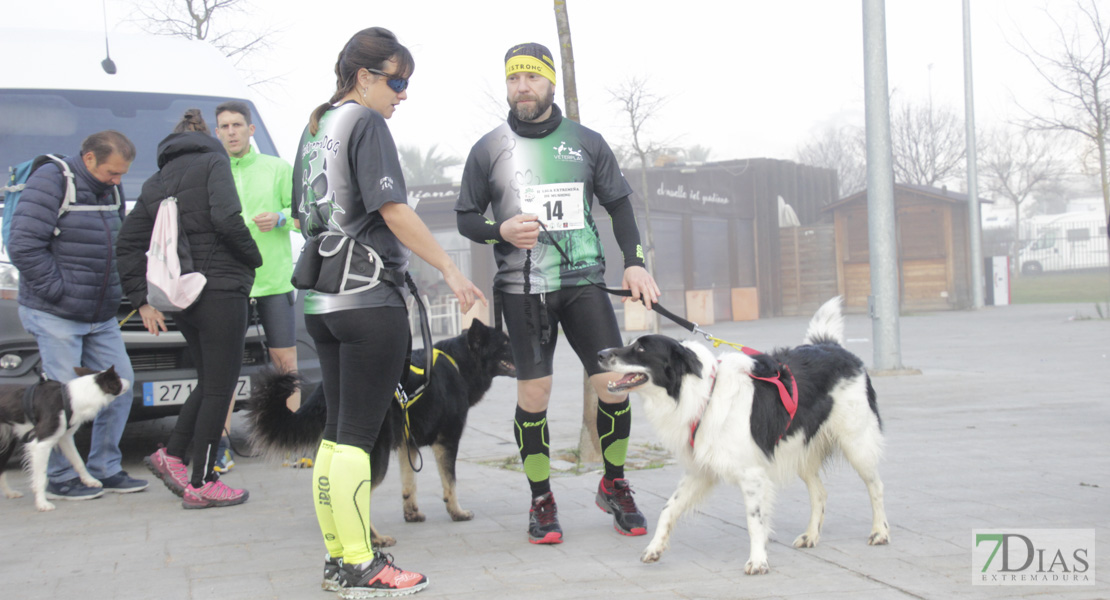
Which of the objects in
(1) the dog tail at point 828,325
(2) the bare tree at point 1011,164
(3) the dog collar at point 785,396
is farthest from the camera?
(2) the bare tree at point 1011,164

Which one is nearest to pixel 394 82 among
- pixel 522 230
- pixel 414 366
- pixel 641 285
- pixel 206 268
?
pixel 522 230

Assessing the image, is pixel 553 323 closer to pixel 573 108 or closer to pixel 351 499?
pixel 351 499

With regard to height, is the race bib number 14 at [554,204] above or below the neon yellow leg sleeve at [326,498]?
above

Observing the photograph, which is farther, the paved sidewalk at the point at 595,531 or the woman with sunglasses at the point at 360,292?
the paved sidewalk at the point at 595,531

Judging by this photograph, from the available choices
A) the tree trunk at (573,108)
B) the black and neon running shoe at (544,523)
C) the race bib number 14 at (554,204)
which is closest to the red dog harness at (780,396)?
the black and neon running shoe at (544,523)

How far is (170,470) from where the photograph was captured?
4973 millimetres

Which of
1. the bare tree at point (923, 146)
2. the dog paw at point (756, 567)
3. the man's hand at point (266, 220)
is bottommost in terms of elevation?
the dog paw at point (756, 567)

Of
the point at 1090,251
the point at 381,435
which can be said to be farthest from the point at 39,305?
the point at 1090,251

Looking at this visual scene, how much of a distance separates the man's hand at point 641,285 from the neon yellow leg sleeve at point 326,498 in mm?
1447

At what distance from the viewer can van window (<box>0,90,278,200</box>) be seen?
614 cm

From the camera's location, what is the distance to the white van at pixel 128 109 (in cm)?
563

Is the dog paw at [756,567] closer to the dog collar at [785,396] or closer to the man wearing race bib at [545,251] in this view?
the dog collar at [785,396]

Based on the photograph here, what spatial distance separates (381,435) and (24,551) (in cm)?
158

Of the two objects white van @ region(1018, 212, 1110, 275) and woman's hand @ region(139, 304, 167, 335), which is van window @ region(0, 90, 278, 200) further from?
white van @ region(1018, 212, 1110, 275)
